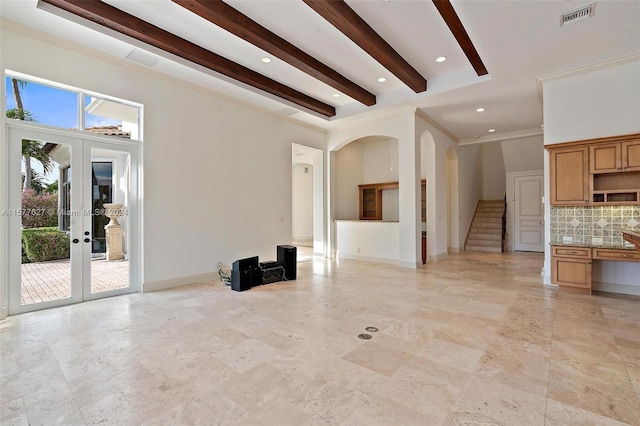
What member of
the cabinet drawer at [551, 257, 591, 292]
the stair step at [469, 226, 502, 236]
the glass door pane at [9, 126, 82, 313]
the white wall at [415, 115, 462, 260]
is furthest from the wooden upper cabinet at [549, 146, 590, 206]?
the glass door pane at [9, 126, 82, 313]

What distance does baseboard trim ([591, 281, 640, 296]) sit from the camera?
184 inches

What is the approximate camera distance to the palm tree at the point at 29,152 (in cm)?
391

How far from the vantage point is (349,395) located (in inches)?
85.6

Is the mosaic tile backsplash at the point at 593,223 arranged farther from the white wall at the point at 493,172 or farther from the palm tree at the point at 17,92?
the palm tree at the point at 17,92

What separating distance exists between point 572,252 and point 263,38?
5.70 meters

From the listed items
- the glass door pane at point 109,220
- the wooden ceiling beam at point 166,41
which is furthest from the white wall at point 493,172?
the glass door pane at point 109,220

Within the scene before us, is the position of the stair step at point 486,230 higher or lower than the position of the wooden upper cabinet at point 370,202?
lower

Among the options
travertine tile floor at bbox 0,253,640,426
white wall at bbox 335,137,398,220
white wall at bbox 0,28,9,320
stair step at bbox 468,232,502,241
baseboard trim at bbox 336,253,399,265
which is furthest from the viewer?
white wall at bbox 335,137,398,220

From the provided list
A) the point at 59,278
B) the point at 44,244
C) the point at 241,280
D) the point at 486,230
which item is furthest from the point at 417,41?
the point at 486,230

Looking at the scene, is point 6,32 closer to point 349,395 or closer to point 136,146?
point 136,146

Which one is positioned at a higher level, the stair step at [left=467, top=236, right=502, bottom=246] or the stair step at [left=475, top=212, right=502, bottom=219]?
the stair step at [left=475, top=212, right=502, bottom=219]

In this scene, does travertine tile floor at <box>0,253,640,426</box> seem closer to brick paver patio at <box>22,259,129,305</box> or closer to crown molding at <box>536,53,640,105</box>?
brick paver patio at <box>22,259,129,305</box>

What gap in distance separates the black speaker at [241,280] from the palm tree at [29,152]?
3025 millimetres

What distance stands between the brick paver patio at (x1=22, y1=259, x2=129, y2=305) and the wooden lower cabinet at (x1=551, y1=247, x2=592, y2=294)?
7.04 metres
